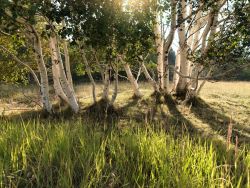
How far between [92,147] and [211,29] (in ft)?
34.3

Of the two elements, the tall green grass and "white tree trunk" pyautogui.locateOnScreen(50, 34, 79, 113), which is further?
"white tree trunk" pyautogui.locateOnScreen(50, 34, 79, 113)

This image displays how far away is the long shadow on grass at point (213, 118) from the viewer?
12.8m

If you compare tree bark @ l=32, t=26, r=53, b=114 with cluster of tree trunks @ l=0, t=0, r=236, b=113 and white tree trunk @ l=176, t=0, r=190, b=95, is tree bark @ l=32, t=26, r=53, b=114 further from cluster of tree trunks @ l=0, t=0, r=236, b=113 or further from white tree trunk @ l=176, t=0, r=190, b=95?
white tree trunk @ l=176, t=0, r=190, b=95

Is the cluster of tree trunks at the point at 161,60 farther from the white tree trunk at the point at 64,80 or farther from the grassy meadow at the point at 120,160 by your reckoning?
the grassy meadow at the point at 120,160

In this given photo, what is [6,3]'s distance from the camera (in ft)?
27.0

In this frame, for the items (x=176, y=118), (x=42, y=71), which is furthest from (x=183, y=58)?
(x=42, y=71)

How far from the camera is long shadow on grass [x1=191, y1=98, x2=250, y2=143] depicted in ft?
42.1

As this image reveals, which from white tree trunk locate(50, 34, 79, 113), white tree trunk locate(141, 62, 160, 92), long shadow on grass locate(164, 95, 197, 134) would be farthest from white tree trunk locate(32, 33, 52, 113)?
long shadow on grass locate(164, 95, 197, 134)

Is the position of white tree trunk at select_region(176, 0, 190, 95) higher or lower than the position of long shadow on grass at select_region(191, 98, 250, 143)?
higher

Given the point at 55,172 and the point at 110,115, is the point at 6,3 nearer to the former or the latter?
the point at 55,172

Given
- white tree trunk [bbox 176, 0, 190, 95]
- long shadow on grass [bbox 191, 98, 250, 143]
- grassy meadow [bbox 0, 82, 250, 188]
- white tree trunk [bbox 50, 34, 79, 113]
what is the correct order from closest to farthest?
grassy meadow [bbox 0, 82, 250, 188] < long shadow on grass [bbox 191, 98, 250, 143] < white tree trunk [bbox 50, 34, 79, 113] < white tree trunk [bbox 176, 0, 190, 95]

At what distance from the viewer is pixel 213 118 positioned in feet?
48.2

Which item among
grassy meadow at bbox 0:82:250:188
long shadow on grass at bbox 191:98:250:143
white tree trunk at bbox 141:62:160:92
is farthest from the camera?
white tree trunk at bbox 141:62:160:92

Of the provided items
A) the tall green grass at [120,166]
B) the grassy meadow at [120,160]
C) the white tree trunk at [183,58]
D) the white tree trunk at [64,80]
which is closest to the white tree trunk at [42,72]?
the white tree trunk at [64,80]
